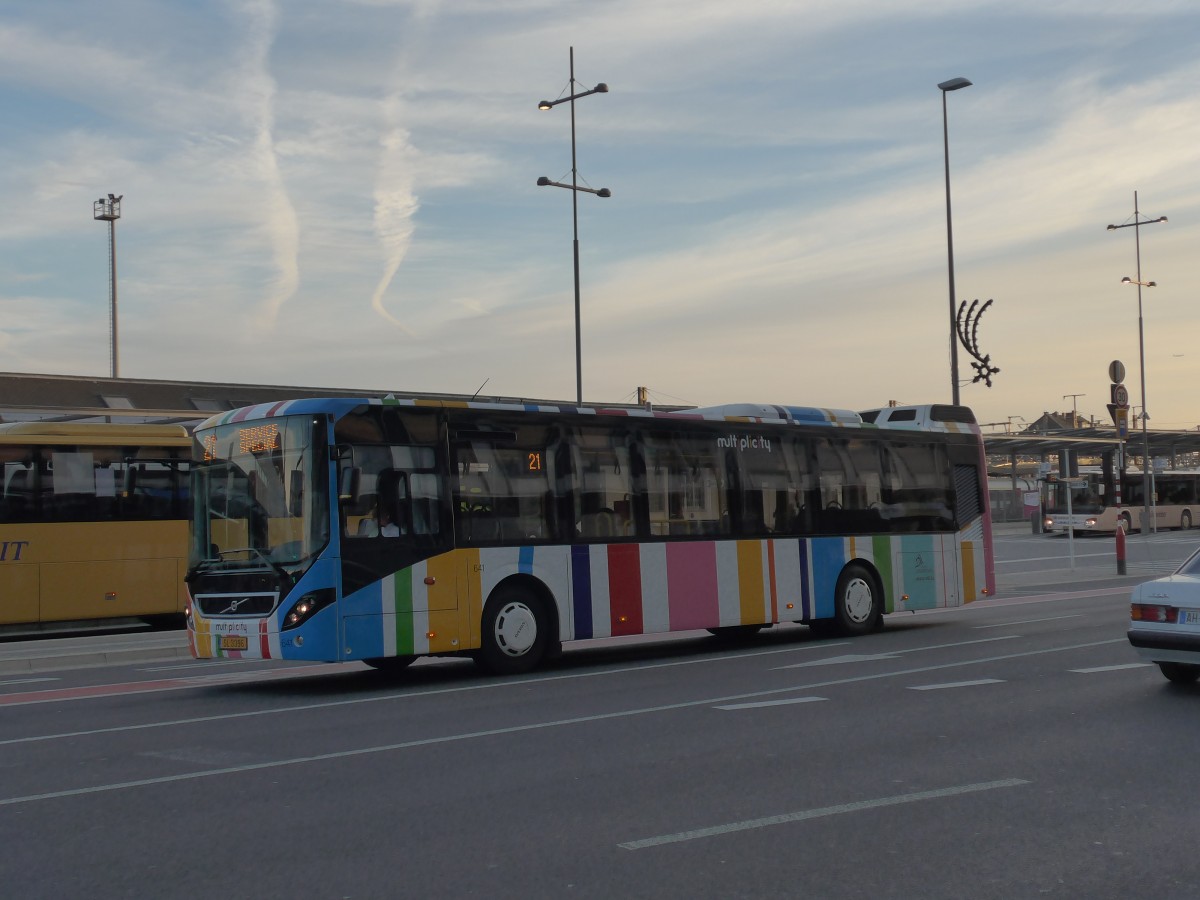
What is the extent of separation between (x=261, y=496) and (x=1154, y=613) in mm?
8094

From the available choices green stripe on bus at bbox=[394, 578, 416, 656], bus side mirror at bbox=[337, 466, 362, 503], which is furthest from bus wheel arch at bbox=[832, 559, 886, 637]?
bus side mirror at bbox=[337, 466, 362, 503]

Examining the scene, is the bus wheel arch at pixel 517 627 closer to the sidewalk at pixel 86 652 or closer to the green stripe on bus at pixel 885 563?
the green stripe on bus at pixel 885 563

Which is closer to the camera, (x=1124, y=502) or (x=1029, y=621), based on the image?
(x=1029, y=621)

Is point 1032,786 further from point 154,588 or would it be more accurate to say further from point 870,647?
point 154,588

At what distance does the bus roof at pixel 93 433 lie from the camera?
21205 mm

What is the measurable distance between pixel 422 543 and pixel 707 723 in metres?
4.39

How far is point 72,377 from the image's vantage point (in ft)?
142

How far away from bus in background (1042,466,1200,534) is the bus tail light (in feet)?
152

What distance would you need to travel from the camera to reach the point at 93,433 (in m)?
21.9

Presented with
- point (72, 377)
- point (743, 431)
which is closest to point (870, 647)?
point (743, 431)

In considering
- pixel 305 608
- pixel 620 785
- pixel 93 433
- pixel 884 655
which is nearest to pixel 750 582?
pixel 884 655

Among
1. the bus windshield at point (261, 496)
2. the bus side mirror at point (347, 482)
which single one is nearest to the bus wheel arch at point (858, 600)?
the bus side mirror at point (347, 482)

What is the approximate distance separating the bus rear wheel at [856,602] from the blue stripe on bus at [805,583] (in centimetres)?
55

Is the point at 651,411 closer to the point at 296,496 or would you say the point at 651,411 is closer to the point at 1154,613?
the point at 296,496
